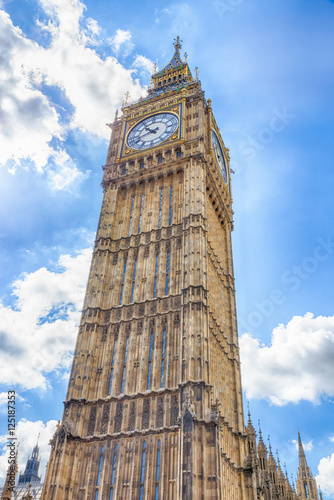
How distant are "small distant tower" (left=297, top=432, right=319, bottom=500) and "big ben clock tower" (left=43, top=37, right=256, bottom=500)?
1206 inches

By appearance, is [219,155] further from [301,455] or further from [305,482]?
[305,482]

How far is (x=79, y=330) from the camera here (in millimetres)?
37625

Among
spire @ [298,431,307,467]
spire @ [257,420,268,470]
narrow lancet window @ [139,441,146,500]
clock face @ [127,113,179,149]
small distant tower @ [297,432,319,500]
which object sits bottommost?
narrow lancet window @ [139,441,146,500]

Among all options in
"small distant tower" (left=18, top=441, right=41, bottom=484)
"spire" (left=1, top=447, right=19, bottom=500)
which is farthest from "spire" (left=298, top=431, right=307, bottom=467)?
"spire" (left=1, top=447, right=19, bottom=500)

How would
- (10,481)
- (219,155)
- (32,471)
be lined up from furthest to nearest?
(32,471) < (219,155) < (10,481)

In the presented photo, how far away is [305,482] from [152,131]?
4735 centimetres

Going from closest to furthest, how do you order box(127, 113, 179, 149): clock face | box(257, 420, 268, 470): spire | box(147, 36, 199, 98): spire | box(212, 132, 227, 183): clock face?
box(257, 420, 268, 470): spire → box(127, 113, 179, 149): clock face → box(212, 132, 227, 183): clock face → box(147, 36, 199, 98): spire

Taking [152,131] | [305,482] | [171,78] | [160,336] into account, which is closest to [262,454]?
[160,336]

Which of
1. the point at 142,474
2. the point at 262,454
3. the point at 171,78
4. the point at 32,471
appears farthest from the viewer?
the point at 32,471

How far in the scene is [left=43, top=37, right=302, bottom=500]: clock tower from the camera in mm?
29406

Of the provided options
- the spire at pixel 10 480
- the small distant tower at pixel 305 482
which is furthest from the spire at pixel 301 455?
the spire at pixel 10 480

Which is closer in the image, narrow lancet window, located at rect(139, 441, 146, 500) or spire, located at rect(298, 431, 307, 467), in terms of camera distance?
narrow lancet window, located at rect(139, 441, 146, 500)

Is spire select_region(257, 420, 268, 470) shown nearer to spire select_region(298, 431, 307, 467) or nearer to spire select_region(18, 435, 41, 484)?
spire select_region(298, 431, 307, 467)

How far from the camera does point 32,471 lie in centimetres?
7825
